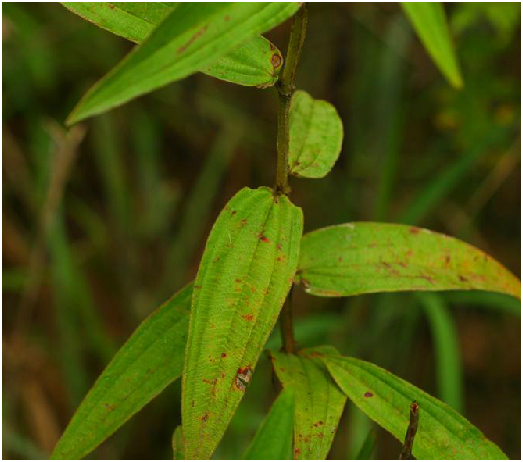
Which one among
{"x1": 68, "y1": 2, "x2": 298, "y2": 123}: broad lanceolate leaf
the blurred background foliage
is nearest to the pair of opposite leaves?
{"x1": 68, "y1": 2, "x2": 298, "y2": 123}: broad lanceolate leaf

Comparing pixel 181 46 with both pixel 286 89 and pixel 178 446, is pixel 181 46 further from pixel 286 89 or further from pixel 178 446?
pixel 178 446

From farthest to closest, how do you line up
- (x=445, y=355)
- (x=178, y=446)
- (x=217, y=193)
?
1. (x=217, y=193)
2. (x=445, y=355)
3. (x=178, y=446)

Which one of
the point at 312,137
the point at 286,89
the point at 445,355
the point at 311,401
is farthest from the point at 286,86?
the point at 445,355

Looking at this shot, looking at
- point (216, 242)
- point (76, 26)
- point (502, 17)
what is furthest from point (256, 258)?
point (76, 26)

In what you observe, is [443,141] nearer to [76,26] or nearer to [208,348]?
[76,26]

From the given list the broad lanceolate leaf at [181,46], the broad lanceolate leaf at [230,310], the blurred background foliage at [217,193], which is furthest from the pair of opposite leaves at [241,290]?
the blurred background foliage at [217,193]

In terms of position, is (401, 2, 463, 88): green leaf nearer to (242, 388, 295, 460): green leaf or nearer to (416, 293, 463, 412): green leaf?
(242, 388, 295, 460): green leaf
